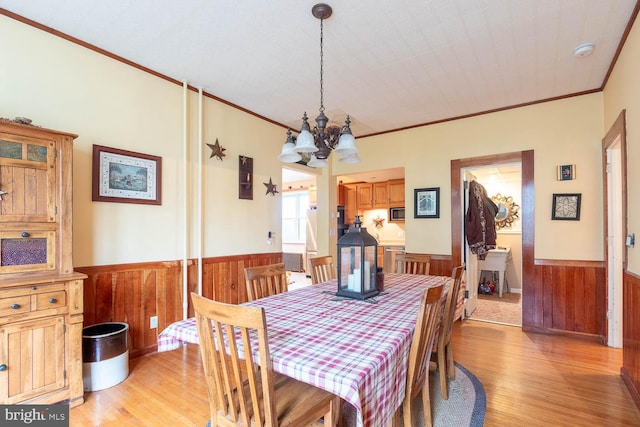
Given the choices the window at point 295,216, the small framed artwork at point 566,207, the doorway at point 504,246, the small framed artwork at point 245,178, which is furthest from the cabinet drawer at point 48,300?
the window at point 295,216

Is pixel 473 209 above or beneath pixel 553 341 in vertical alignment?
above

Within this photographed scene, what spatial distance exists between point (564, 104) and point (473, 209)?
1.46 meters

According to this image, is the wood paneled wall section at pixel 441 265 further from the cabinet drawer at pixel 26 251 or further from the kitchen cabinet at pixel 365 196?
the cabinet drawer at pixel 26 251

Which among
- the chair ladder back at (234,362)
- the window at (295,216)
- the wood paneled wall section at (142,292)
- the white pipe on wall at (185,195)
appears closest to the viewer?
the chair ladder back at (234,362)

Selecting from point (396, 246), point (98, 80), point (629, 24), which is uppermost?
point (629, 24)

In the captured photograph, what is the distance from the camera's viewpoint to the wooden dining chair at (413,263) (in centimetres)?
334

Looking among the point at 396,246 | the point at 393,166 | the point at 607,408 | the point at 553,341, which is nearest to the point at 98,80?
the point at 393,166

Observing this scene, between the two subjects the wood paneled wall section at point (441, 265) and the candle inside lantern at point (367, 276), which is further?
the wood paneled wall section at point (441, 265)

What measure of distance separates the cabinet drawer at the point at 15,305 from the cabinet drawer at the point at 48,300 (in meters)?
0.03

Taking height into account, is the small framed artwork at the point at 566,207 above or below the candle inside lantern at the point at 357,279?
above

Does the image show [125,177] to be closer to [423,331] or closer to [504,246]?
[423,331]

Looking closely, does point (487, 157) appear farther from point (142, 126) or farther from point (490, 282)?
point (142, 126)

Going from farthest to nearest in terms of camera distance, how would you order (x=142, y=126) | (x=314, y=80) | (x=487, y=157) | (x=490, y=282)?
(x=490, y=282) → (x=487, y=157) → (x=314, y=80) → (x=142, y=126)

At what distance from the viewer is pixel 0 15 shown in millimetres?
2109
